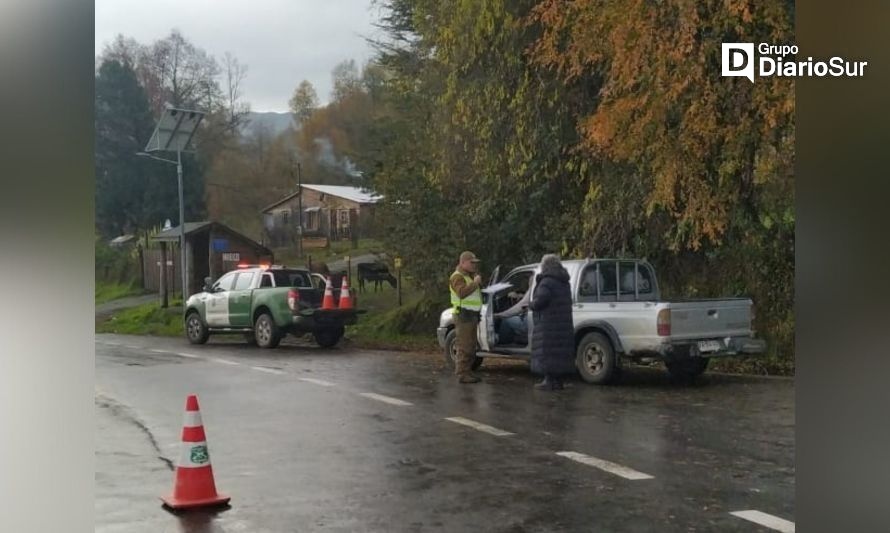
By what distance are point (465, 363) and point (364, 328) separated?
2.58 feet

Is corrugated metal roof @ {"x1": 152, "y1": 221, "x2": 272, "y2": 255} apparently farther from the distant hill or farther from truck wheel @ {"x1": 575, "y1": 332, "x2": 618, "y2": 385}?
truck wheel @ {"x1": 575, "y1": 332, "x2": 618, "y2": 385}

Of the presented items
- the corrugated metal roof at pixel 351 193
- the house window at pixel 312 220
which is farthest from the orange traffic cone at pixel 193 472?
the corrugated metal roof at pixel 351 193

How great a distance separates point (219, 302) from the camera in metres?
5.71

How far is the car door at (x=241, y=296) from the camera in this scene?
5.66 metres

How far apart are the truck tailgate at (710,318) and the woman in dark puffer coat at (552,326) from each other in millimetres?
795

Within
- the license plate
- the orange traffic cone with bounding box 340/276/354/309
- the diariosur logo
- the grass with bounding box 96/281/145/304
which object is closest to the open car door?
the orange traffic cone with bounding box 340/276/354/309

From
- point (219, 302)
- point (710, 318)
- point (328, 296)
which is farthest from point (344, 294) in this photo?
point (710, 318)

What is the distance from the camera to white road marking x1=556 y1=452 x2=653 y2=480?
18.6 ft

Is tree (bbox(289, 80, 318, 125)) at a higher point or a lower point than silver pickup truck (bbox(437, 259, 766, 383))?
higher

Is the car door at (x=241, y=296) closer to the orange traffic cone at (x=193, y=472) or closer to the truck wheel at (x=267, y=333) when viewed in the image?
the truck wheel at (x=267, y=333)

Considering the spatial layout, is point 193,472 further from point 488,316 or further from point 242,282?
point 488,316

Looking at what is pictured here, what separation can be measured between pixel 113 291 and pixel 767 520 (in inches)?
162

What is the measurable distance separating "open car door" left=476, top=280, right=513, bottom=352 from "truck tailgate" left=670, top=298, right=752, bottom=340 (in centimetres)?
134

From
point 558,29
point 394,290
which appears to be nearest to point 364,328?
point 394,290
